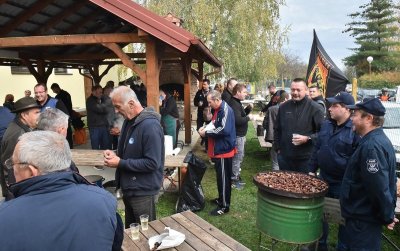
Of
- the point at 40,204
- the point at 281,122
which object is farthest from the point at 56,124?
the point at 281,122

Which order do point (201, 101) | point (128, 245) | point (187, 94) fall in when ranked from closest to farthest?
point (128, 245) < point (187, 94) < point (201, 101)

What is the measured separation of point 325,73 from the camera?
6461 mm

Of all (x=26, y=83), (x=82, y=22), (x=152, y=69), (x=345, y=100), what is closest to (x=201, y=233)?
(x=345, y=100)

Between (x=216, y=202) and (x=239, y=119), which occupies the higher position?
(x=239, y=119)

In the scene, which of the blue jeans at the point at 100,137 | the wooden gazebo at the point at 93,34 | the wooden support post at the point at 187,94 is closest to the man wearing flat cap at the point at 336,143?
the wooden gazebo at the point at 93,34

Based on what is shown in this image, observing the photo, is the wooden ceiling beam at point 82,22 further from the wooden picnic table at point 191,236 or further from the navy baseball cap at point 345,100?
the wooden picnic table at point 191,236

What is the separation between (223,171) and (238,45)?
14.0 metres

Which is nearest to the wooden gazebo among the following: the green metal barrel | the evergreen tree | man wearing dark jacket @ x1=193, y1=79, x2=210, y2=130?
man wearing dark jacket @ x1=193, y1=79, x2=210, y2=130

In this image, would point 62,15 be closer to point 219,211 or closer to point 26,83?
point 219,211

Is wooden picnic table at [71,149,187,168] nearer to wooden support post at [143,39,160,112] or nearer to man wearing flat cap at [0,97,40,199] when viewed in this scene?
wooden support post at [143,39,160,112]

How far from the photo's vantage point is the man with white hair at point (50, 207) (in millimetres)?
1261

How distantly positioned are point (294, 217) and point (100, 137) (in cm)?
510

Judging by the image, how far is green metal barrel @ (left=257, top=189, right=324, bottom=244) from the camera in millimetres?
3047

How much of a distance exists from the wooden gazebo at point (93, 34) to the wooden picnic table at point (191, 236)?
2874 millimetres
